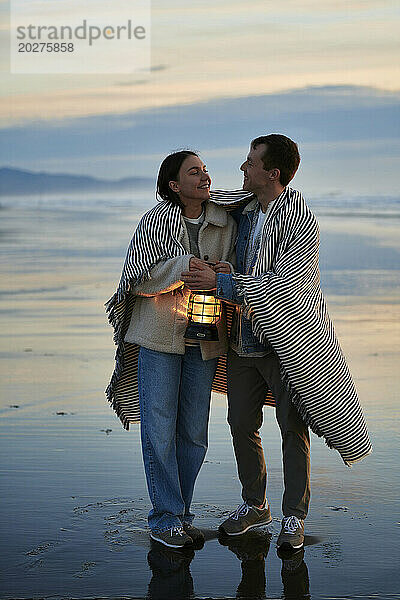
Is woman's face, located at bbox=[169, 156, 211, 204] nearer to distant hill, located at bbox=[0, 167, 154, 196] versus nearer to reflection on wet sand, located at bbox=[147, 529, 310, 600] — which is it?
reflection on wet sand, located at bbox=[147, 529, 310, 600]

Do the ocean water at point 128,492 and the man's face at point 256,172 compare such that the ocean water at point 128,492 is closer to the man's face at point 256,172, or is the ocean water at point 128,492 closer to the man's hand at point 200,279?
the man's hand at point 200,279

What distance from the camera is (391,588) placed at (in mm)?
4301

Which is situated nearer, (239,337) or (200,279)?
(200,279)

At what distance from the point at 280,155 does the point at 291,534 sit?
1.61 meters

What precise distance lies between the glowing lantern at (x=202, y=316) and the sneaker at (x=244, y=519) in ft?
2.55

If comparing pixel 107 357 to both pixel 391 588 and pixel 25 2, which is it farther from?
pixel 25 2

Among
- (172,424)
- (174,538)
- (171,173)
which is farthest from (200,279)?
(174,538)

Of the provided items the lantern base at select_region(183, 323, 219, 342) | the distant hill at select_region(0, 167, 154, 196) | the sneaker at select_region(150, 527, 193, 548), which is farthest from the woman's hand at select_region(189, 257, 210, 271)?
the distant hill at select_region(0, 167, 154, 196)

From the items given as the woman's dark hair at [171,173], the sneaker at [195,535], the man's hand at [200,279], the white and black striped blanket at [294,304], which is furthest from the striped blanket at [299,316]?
the sneaker at [195,535]

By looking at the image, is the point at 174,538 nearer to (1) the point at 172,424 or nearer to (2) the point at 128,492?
(1) the point at 172,424

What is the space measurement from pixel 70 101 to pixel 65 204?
2.78 m

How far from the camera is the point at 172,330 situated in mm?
4941

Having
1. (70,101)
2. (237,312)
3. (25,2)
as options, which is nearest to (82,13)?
(25,2)

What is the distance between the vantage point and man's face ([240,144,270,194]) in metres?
4.98
